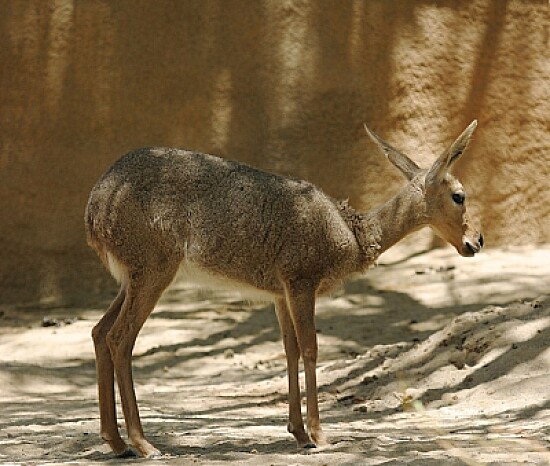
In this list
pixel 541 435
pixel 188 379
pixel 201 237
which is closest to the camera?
pixel 541 435

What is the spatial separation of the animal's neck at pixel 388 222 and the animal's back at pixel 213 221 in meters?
0.24

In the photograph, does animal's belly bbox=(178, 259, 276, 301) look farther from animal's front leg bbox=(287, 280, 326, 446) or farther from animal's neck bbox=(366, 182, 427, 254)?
animal's neck bbox=(366, 182, 427, 254)

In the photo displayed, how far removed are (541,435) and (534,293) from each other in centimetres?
531

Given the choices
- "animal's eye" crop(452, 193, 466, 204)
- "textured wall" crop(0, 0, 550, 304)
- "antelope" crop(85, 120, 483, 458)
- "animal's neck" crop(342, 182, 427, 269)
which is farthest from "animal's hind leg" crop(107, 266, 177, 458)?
"textured wall" crop(0, 0, 550, 304)

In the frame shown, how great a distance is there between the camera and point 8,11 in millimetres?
12961

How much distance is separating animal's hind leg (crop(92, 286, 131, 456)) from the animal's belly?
1.31 ft

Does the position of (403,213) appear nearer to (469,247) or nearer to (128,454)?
(469,247)

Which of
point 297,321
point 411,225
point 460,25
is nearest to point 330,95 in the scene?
point 460,25

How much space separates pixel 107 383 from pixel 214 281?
0.89 m

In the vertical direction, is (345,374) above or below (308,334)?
below

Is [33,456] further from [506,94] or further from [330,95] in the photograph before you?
[506,94]

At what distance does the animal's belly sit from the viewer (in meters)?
6.82

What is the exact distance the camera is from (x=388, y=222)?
24.8 feet

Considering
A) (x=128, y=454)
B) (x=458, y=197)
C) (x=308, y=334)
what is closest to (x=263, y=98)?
(x=458, y=197)
